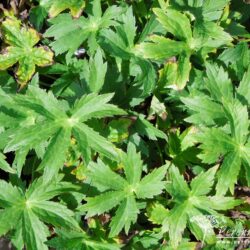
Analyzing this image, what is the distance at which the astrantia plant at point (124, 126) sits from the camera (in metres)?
1.94

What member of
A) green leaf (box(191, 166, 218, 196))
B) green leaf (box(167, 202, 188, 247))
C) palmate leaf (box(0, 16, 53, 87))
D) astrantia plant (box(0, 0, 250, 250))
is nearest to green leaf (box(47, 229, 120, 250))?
astrantia plant (box(0, 0, 250, 250))

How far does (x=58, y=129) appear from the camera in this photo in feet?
6.21

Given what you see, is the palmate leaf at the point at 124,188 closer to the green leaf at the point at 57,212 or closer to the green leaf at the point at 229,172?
the green leaf at the point at 57,212

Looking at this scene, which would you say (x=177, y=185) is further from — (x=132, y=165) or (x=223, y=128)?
(x=223, y=128)

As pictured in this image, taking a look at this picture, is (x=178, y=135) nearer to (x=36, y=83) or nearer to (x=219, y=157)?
(x=219, y=157)

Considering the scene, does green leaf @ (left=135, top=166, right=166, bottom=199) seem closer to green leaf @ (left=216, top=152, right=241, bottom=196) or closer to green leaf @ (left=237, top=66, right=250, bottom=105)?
green leaf @ (left=216, top=152, right=241, bottom=196)

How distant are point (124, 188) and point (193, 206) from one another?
0.29 m

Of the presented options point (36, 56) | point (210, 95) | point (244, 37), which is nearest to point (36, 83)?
point (36, 56)

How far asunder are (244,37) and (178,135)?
64 centimetres

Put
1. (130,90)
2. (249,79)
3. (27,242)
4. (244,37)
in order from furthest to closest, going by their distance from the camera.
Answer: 1. (244,37)
2. (130,90)
3. (249,79)
4. (27,242)

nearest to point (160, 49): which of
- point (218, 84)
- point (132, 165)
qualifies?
point (218, 84)

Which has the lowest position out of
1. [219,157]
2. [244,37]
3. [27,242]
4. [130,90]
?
[27,242]

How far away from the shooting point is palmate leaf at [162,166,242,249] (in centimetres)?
202

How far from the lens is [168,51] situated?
2.16 meters
